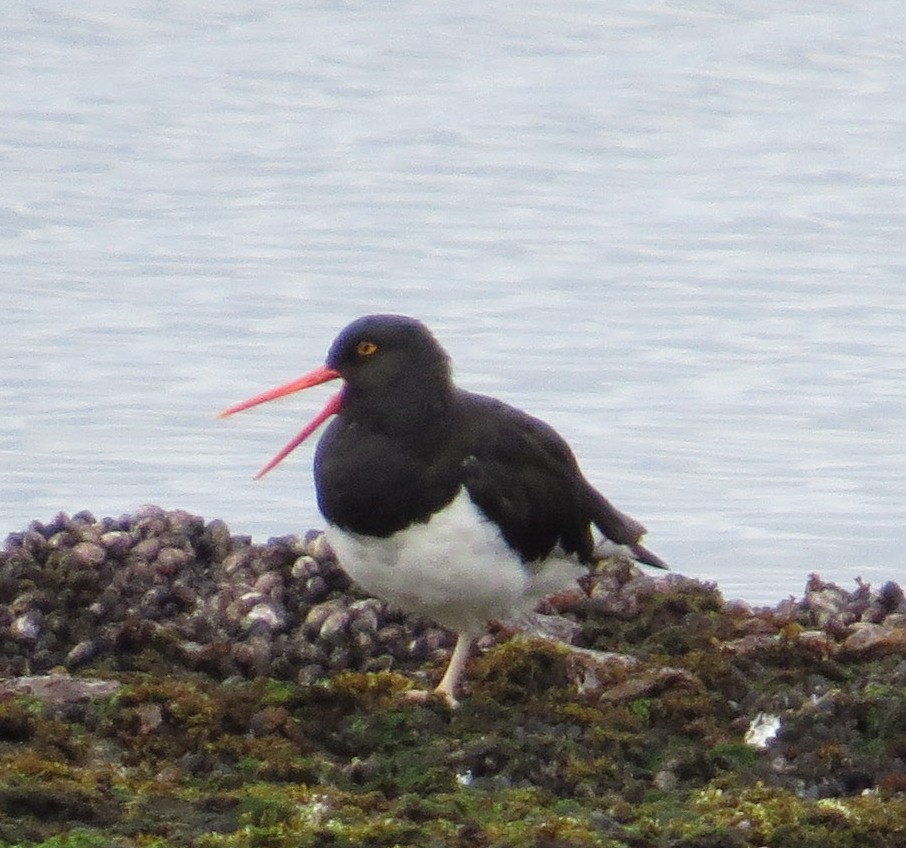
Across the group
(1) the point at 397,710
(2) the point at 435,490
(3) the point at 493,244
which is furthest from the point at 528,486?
(3) the point at 493,244

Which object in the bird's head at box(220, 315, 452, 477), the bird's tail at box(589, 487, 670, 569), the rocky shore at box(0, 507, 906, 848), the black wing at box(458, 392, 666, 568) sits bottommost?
the rocky shore at box(0, 507, 906, 848)

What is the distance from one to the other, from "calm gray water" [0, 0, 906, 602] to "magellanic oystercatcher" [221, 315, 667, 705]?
3.92 metres

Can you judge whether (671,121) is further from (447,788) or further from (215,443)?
(447,788)

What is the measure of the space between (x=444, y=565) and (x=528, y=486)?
54 cm

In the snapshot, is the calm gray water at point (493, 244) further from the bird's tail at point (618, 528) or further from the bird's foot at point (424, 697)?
the bird's foot at point (424, 697)

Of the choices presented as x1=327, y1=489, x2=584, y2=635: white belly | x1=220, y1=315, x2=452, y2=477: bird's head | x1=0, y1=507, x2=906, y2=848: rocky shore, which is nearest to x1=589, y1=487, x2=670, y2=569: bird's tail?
x1=0, y1=507, x2=906, y2=848: rocky shore

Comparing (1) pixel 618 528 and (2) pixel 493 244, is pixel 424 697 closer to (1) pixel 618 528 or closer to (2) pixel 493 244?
(1) pixel 618 528

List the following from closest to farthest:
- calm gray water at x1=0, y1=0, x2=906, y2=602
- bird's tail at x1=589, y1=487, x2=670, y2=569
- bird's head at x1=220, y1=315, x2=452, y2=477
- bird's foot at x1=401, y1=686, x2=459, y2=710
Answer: bird's foot at x1=401, y1=686, x2=459, y2=710 → bird's head at x1=220, y1=315, x2=452, y2=477 → bird's tail at x1=589, y1=487, x2=670, y2=569 → calm gray water at x1=0, y1=0, x2=906, y2=602

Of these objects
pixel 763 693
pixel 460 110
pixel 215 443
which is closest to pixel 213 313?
pixel 215 443

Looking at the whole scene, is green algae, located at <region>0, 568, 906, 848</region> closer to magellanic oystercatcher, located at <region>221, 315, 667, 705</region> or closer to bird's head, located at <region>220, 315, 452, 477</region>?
magellanic oystercatcher, located at <region>221, 315, 667, 705</region>

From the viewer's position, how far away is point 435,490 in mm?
6801

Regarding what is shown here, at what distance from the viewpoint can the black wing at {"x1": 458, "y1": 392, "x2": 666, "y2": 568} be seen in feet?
22.7

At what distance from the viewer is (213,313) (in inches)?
640

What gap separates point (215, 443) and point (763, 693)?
6933 mm
